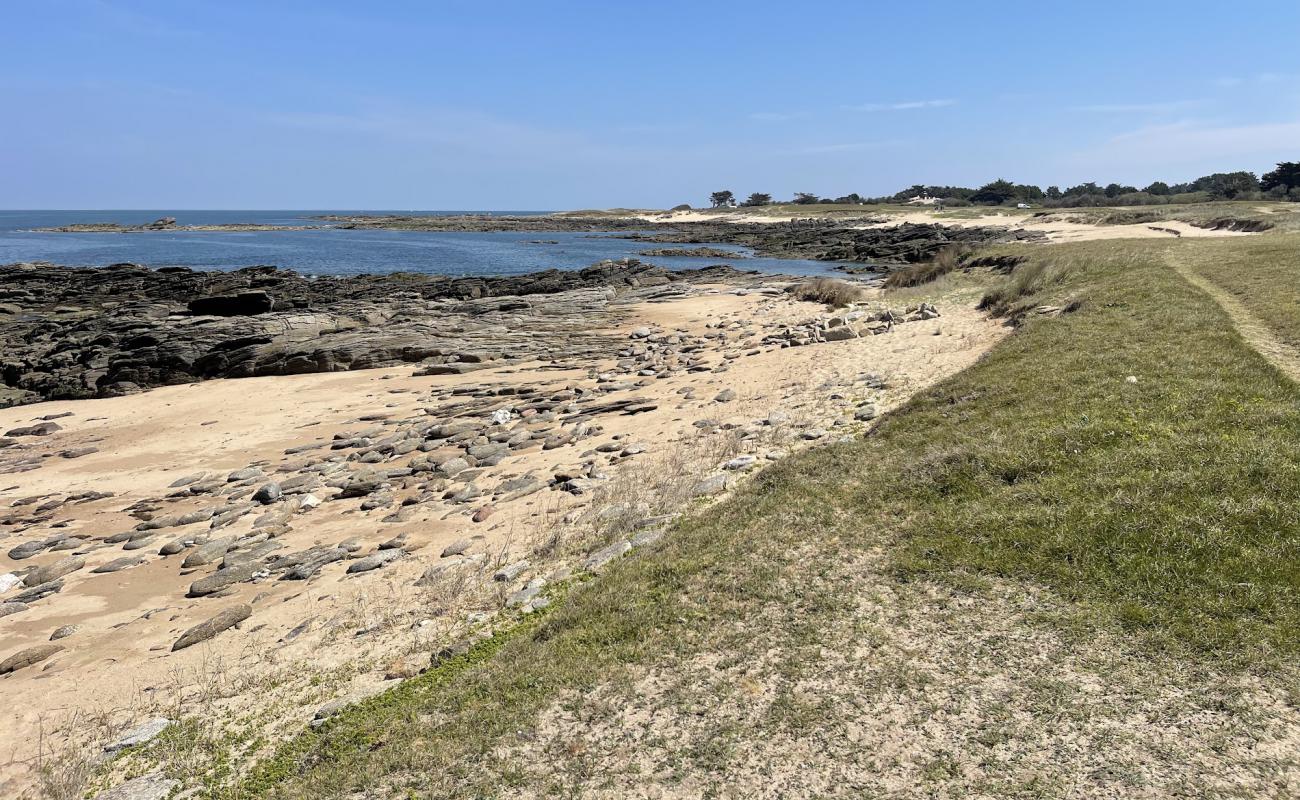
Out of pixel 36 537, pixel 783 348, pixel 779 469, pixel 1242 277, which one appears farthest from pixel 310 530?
pixel 1242 277

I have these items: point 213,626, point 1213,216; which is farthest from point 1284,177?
point 213,626

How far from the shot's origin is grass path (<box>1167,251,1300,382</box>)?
35.8ft

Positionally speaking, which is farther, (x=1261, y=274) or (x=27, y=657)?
(x=1261, y=274)

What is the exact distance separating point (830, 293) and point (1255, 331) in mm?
20640

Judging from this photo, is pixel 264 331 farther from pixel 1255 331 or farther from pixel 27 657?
pixel 1255 331

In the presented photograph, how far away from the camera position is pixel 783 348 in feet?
73.6

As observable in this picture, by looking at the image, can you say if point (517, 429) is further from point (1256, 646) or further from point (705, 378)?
point (1256, 646)

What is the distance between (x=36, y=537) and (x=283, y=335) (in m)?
17.6

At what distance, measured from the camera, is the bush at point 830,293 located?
3206 centimetres

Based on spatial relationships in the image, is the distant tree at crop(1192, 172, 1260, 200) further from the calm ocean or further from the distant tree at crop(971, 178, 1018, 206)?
the calm ocean

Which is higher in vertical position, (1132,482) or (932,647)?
(1132,482)

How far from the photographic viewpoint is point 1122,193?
364 feet

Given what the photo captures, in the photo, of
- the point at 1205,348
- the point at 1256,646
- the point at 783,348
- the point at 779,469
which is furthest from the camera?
the point at 783,348

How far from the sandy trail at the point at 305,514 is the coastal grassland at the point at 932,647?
6.08 ft
